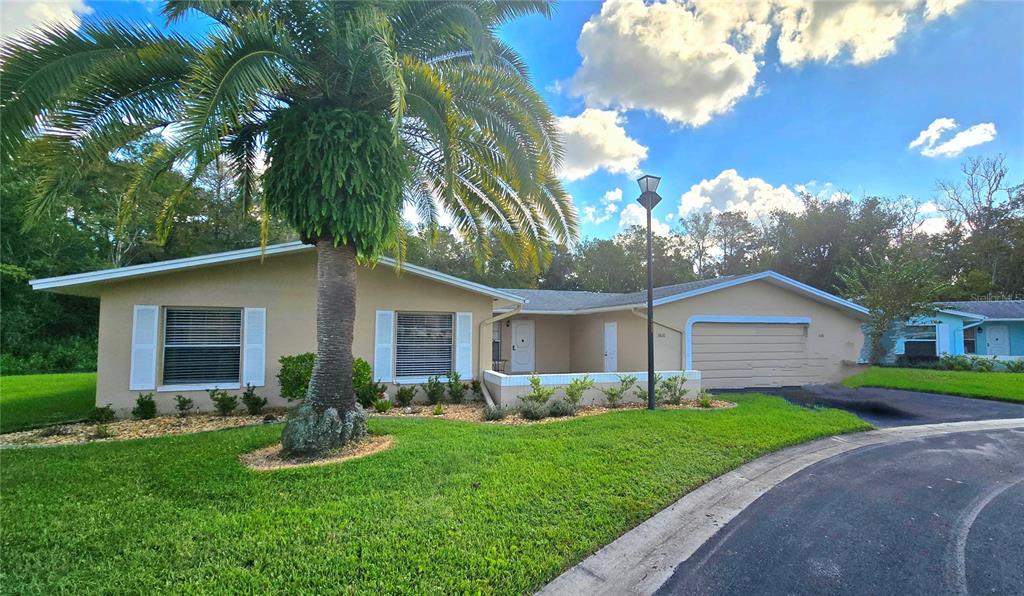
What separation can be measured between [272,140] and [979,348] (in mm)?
28746

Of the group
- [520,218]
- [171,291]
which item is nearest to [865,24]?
[520,218]

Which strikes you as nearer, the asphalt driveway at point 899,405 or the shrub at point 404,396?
the asphalt driveway at point 899,405

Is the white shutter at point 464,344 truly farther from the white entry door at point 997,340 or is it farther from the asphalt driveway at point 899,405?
the white entry door at point 997,340

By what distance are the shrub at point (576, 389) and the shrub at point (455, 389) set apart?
2549mm

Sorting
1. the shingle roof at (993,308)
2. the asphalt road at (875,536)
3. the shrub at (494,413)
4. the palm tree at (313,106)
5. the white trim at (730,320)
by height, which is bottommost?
the asphalt road at (875,536)

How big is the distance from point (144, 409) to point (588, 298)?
13.8 meters

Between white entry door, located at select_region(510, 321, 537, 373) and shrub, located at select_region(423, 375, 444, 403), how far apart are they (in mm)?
5322

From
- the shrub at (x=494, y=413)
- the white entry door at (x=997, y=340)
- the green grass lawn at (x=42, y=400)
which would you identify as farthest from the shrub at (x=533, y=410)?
the white entry door at (x=997, y=340)

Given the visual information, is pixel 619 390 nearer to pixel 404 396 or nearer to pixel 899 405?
pixel 404 396

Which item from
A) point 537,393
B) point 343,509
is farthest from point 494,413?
point 343,509

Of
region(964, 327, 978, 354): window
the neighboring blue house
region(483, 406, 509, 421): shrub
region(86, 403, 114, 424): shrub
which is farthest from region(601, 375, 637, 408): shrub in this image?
→ region(964, 327, 978, 354): window

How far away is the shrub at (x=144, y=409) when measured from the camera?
772cm

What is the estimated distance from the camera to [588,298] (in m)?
17.2

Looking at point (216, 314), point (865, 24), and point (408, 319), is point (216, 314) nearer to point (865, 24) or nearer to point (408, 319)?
point (408, 319)
